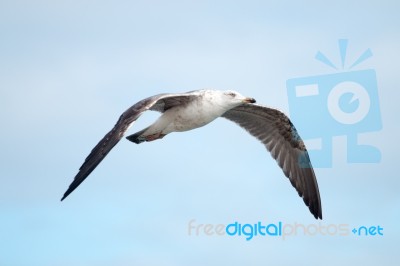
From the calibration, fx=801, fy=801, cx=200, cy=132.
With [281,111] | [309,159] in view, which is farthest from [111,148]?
[309,159]

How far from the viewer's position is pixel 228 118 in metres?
17.5

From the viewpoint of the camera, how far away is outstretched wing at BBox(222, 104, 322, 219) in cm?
1728

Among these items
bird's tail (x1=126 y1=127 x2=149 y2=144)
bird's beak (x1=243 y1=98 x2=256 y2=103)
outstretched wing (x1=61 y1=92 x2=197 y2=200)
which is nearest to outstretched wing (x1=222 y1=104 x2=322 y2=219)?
bird's beak (x1=243 y1=98 x2=256 y2=103)

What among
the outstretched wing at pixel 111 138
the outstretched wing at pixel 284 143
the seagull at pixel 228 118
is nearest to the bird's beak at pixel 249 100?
the seagull at pixel 228 118

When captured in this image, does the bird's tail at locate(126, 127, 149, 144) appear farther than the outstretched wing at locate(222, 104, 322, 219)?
No

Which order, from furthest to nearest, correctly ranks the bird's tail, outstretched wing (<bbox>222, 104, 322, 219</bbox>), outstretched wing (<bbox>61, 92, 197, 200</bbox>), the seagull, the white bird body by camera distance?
outstretched wing (<bbox>222, 104, 322, 219</bbox>) < the bird's tail < the white bird body < the seagull < outstretched wing (<bbox>61, 92, 197, 200</bbox>)

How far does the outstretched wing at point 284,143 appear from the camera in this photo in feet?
56.7

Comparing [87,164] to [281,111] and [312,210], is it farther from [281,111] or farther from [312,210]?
[312,210]

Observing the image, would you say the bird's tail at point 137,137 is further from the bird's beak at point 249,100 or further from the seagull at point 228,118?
the bird's beak at point 249,100

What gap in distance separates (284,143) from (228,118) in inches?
56.9

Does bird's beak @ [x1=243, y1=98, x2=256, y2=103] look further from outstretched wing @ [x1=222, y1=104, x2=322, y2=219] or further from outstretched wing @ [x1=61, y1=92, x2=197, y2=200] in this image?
outstretched wing @ [x1=61, y1=92, x2=197, y2=200]

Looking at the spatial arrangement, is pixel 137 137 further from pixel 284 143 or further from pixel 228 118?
pixel 284 143

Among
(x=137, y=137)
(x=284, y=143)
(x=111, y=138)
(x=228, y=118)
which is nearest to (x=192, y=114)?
(x=137, y=137)

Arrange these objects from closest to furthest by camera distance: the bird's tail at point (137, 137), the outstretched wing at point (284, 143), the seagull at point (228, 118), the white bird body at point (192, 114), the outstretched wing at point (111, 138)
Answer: the outstretched wing at point (111, 138)
the seagull at point (228, 118)
the white bird body at point (192, 114)
the bird's tail at point (137, 137)
the outstretched wing at point (284, 143)
